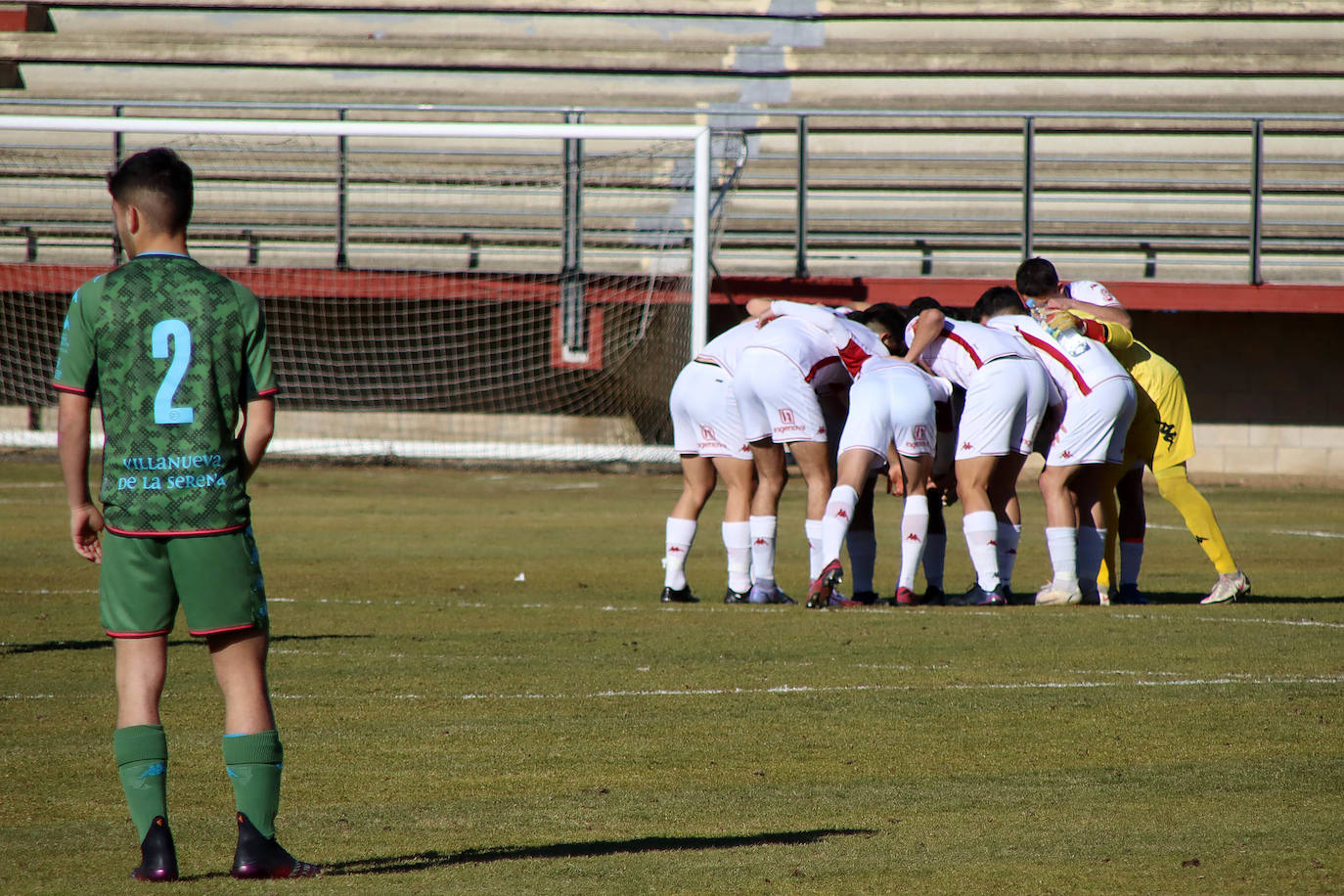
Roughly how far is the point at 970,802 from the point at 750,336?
519cm

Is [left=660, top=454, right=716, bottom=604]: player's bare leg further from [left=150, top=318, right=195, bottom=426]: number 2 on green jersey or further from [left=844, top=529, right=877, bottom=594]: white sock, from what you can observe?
[left=150, top=318, right=195, bottom=426]: number 2 on green jersey

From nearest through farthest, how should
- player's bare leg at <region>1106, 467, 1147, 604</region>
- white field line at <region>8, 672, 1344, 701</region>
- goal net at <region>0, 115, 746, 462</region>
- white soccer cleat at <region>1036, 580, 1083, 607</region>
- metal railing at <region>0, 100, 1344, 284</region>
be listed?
1. white field line at <region>8, 672, 1344, 701</region>
2. white soccer cleat at <region>1036, 580, 1083, 607</region>
3. player's bare leg at <region>1106, 467, 1147, 604</region>
4. goal net at <region>0, 115, 746, 462</region>
5. metal railing at <region>0, 100, 1344, 284</region>

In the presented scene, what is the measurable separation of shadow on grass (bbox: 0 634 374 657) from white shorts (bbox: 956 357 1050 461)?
387 cm

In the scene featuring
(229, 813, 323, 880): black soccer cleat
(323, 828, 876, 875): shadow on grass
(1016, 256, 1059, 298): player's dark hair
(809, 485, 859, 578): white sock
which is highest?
(1016, 256, 1059, 298): player's dark hair

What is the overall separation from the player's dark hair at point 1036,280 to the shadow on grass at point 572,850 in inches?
247

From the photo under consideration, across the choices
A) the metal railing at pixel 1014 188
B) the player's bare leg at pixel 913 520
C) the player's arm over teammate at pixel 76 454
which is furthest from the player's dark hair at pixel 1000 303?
the metal railing at pixel 1014 188

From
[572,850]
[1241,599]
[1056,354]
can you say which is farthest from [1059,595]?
[572,850]

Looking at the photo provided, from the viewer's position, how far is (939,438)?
33.2ft

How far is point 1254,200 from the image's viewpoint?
19391 mm

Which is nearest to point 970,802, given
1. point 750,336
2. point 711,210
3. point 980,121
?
point 750,336

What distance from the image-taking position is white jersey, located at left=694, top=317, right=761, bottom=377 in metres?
9.65

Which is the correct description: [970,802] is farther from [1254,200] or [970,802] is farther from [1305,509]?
[1254,200]

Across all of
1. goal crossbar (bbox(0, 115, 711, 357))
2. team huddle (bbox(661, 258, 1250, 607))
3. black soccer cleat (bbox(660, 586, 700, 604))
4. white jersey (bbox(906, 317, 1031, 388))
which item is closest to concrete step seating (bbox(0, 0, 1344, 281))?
goal crossbar (bbox(0, 115, 711, 357))

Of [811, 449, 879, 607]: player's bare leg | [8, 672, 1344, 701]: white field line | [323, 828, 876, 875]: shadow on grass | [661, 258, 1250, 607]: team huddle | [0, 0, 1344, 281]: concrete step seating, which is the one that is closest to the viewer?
[323, 828, 876, 875]: shadow on grass
